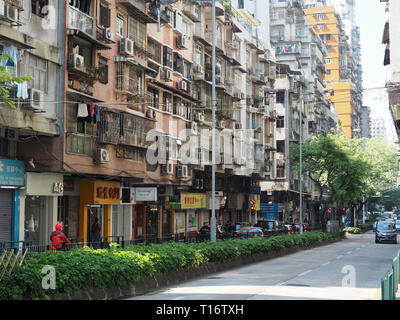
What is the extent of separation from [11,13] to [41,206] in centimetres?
880

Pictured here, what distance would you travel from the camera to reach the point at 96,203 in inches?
1199

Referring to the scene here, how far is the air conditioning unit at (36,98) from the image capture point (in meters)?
23.3

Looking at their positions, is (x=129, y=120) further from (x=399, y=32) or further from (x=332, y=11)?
(x=332, y=11)

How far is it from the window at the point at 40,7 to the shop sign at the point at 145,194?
12.0m

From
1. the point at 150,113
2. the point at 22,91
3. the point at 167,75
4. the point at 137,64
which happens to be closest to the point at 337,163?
the point at 167,75

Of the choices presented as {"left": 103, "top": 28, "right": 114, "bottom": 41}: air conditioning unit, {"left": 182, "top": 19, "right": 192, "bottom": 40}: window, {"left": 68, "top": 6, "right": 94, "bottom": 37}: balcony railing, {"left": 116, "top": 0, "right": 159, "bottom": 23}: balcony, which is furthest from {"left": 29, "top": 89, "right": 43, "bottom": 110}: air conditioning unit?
{"left": 182, "top": 19, "right": 192, "bottom": 40}: window

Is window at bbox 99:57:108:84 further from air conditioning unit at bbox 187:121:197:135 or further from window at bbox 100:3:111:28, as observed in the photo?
air conditioning unit at bbox 187:121:197:135

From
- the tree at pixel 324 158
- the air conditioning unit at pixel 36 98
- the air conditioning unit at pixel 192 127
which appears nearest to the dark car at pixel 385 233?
the tree at pixel 324 158

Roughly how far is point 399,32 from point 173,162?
16.0m

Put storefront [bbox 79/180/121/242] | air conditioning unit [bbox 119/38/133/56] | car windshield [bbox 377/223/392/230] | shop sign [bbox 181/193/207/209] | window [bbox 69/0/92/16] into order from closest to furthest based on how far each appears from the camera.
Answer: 1. window [bbox 69/0/92/16]
2. storefront [bbox 79/180/121/242]
3. air conditioning unit [bbox 119/38/133/56]
4. shop sign [bbox 181/193/207/209]
5. car windshield [bbox 377/223/392/230]

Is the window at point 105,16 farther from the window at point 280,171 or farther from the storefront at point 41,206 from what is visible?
the window at point 280,171

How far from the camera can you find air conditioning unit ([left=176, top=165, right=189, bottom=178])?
1545 inches

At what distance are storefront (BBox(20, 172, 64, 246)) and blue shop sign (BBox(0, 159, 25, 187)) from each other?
0.56 meters

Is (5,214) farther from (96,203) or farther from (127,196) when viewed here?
(127,196)
